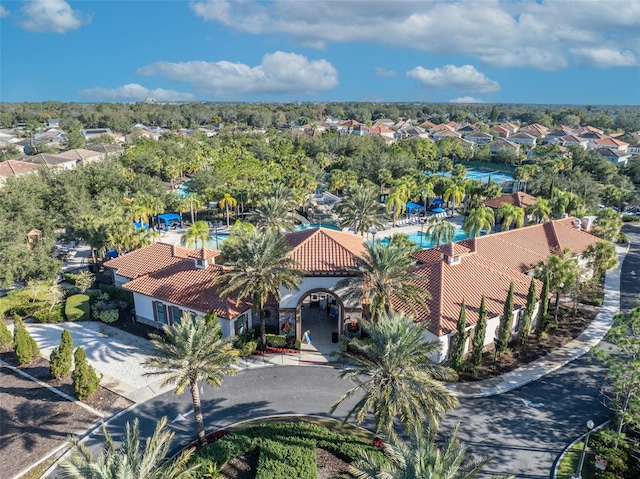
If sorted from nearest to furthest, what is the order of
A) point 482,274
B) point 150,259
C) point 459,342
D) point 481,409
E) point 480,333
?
point 481,409, point 459,342, point 480,333, point 482,274, point 150,259

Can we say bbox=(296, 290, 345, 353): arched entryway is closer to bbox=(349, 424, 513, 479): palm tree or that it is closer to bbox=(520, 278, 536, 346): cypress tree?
bbox=(520, 278, 536, 346): cypress tree

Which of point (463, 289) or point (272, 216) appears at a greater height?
point (272, 216)

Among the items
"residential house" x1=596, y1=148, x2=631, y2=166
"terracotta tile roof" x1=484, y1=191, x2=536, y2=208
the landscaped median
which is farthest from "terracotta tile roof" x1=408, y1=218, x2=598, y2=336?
"residential house" x1=596, y1=148, x2=631, y2=166

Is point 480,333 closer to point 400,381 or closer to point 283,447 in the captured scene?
point 400,381

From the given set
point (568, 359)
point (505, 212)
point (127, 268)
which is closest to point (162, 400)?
point (127, 268)

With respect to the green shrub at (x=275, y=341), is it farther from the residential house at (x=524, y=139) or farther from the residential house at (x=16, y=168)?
the residential house at (x=524, y=139)

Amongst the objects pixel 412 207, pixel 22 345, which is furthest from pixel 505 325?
pixel 412 207
